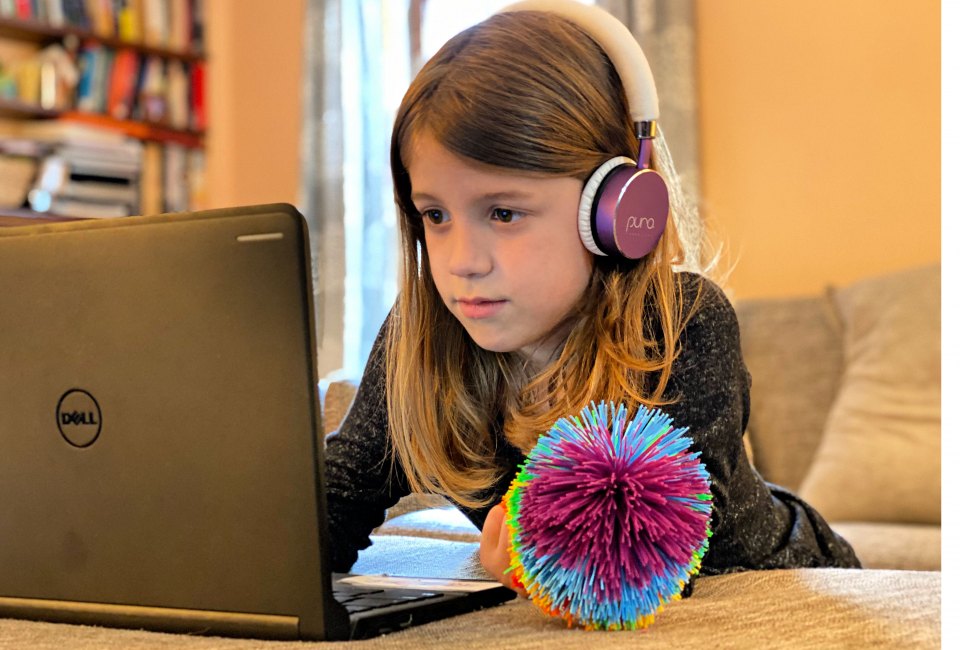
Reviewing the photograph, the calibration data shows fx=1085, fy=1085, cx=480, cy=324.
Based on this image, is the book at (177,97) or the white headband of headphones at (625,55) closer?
the white headband of headphones at (625,55)

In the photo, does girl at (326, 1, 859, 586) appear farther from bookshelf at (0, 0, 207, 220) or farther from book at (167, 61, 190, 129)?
book at (167, 61, 190, 129)

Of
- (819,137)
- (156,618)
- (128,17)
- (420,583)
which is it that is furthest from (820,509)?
(128,17)

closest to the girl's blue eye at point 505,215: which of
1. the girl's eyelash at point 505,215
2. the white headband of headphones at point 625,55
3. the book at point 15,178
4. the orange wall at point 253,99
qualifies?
the girl's eyelash at point 505,215

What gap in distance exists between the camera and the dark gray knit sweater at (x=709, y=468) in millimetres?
933

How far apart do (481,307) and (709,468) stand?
237 millimetres

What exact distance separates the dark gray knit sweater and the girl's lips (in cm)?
17

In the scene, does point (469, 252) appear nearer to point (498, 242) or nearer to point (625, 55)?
point (498, 242)

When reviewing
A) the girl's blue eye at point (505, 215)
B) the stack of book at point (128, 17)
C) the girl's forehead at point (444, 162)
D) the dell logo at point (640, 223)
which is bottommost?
the dell logo at point (640, 223)

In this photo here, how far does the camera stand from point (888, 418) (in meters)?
2.13

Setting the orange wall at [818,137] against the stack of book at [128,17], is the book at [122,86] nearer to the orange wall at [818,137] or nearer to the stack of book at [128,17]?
the stack of book at [128,17]

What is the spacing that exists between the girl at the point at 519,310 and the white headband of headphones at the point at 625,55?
0.02 metres

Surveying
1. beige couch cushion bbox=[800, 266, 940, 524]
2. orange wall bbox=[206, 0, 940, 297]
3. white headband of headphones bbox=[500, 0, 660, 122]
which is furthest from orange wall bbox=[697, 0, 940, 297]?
white headband of headphones bbox=[500, 0, 660, 122]

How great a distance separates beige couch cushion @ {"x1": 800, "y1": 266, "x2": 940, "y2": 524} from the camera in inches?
80.9

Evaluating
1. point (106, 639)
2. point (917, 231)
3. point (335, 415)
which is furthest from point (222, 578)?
point (917, 231)
